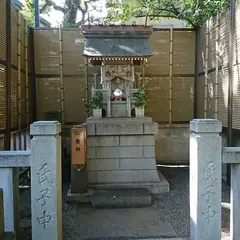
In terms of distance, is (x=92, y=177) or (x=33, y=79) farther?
(x=33, y=79)

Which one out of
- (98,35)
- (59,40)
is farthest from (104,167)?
(59,40)

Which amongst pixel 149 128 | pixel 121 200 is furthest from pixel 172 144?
pixel 121 200

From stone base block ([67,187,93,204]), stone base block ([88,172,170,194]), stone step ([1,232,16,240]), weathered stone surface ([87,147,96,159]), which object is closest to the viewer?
stone step ([1,232,16,240])

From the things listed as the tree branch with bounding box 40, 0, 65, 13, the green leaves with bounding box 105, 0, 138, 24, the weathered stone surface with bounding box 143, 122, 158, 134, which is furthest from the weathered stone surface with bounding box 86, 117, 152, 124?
the tree branch with bounding box 40, 0, 65, 13

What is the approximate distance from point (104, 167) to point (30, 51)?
201 inches

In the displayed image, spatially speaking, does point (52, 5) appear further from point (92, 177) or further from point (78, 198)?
point (78, 198)

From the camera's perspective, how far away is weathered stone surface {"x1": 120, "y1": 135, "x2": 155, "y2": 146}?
276 inches

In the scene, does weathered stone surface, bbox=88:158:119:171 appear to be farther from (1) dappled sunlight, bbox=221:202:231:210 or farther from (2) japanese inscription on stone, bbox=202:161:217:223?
(2) japanese inscription on stone, bbox=202:161:217:223

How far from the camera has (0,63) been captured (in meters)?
6.55

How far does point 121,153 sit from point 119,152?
0.06m

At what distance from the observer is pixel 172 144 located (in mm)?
9867

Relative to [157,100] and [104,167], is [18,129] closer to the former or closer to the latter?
[104,167]

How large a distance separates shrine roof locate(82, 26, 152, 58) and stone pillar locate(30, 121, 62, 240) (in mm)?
4084

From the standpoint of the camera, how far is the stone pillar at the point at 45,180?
335 centimetres
